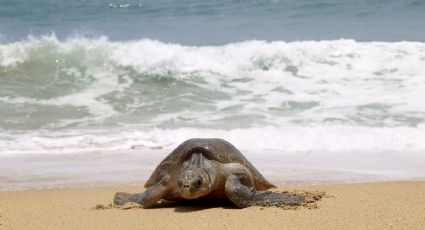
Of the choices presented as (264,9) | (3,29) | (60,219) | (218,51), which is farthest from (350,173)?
(264,9)

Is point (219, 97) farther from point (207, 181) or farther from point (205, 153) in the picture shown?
point (207, 181)

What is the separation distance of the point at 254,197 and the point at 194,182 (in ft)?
1.66

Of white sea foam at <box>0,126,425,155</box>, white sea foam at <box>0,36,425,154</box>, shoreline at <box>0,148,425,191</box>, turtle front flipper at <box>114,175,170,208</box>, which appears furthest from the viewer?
white sea foam at <box>0,36,425,154</box>

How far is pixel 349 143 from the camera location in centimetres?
866

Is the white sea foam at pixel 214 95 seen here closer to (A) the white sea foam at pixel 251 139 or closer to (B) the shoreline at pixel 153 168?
(A) the white sea foam at pixel 251 139

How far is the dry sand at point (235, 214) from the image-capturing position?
474cm

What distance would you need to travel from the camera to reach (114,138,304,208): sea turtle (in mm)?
5293

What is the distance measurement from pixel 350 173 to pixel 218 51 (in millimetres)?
8573

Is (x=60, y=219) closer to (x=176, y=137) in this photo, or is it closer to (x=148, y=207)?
(x=148, y=207)

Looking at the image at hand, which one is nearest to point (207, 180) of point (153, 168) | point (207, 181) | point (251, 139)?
point (207, 181)

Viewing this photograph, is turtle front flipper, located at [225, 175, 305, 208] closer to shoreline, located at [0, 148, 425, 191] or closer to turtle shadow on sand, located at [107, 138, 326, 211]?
turtle shadow on sand, located at [107, 138, 326, 211]

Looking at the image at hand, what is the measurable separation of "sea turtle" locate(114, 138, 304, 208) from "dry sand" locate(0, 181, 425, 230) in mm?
111

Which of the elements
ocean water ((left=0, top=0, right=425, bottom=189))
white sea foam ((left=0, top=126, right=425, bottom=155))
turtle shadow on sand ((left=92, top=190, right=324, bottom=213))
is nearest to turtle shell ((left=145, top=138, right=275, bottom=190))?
turtle shadow on sand ((left=92, top=190, right=324, bottom=213))

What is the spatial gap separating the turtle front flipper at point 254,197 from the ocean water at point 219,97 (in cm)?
155
